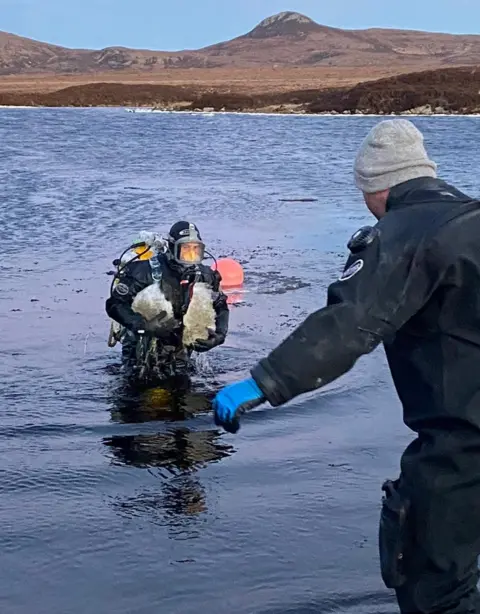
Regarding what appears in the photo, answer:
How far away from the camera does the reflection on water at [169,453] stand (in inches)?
221

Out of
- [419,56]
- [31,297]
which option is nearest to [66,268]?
[31,297]

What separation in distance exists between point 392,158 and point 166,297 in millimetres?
4781

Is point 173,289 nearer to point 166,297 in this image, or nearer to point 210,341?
point 166,297

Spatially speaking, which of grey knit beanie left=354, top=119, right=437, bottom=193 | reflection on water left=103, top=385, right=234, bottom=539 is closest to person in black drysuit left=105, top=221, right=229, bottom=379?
reflection on water left=103, top=385, right=234, bottom=539

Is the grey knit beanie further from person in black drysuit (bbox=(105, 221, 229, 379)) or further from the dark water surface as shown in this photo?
person in black drysuit (bbox=(105, 221, 229, 379))

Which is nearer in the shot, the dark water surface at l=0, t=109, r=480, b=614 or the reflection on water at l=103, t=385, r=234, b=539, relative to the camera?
the dark water surface at l=0, t=109, r=480, b=614

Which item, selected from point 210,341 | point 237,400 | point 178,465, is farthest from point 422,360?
point 210,341

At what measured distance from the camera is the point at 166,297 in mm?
7836

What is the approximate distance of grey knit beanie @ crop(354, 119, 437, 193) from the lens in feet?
10.4

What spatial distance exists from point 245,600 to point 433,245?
2315mm

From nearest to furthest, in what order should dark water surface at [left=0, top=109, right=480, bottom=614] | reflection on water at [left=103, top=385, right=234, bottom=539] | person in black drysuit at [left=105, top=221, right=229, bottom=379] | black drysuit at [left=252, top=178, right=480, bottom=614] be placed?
black drysuit at [left=252, top=178, right=480, bottom=614] → dark water surface at [left=0, top=109, right=480, bottom=614] → reflection on water at [left=103, top=385, right=234, bottom=539] → person in black drysuit at [left=105, top=221, right=229, bottom=379]

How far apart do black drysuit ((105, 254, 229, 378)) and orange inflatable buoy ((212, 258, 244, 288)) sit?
12.1 ft

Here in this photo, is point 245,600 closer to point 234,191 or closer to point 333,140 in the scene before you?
point 234,191

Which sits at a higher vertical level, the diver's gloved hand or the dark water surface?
the diver's gloved hand
